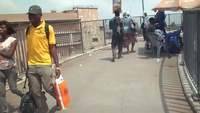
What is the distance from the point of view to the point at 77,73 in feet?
47.1

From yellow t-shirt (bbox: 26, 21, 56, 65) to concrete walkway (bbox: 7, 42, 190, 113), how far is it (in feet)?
4.74

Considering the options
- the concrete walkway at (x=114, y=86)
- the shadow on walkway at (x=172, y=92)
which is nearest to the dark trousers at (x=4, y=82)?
the concrete walkway at (x=114, y=86)

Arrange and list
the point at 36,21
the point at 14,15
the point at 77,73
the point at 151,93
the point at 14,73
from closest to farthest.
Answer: the point at 36,21
the point at 14,73
the point at 151,93
the point at 77,73
the point at 14,15

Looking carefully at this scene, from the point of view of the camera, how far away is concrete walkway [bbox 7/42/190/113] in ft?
30.0

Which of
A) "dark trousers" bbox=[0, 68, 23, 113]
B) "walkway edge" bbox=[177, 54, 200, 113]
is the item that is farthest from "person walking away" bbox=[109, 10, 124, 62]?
"dark trousers" bbox=[0, 68, 23, 113]

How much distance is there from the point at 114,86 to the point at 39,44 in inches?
158

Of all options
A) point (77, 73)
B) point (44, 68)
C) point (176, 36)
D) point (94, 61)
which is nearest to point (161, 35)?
point (176, 36)

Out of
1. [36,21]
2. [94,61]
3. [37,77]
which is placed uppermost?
[36,21]

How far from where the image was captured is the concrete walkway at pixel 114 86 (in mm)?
9133

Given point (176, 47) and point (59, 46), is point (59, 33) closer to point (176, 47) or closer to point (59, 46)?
point (59, 46)

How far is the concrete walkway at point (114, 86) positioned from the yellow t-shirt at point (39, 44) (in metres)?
1.45

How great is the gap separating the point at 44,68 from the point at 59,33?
11789 mm

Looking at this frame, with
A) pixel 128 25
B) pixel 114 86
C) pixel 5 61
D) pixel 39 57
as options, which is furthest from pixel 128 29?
pixel 39 57

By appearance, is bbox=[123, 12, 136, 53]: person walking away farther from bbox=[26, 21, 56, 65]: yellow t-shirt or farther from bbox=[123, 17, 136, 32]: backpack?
bbox=[26, 21, 56, 65]: yellow t-shirt
